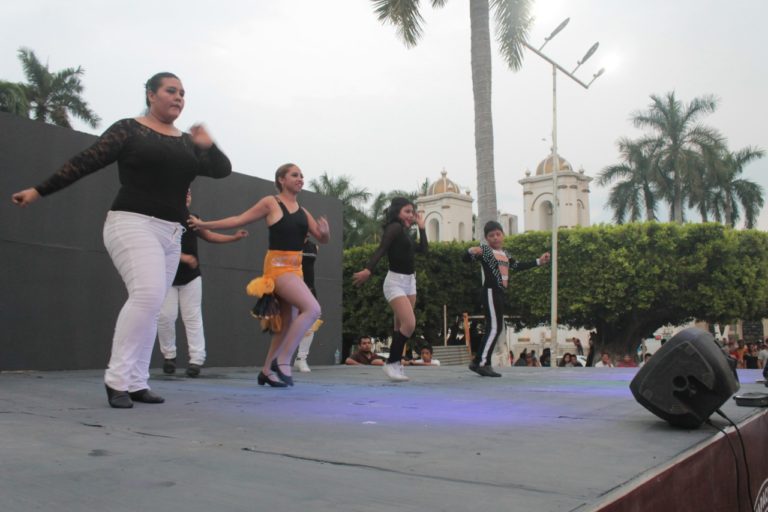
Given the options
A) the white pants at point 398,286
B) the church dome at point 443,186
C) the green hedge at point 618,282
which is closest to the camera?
the white pants at point 398,286

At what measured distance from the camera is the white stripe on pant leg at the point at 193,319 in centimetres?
687

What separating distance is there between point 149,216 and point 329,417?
1.59 metres

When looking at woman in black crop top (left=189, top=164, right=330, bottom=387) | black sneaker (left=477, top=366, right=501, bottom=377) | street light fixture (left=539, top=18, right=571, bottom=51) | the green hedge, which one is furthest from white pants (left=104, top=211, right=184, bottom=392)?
the green hedge

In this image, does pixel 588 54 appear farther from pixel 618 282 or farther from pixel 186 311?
pixel 186 311

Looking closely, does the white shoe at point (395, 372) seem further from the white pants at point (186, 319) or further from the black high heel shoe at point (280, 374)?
the white pants at point (186, 319)

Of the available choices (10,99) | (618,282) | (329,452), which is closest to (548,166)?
(618,282)

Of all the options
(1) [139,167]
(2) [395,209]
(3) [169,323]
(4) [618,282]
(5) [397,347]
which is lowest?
(5) [397,347]

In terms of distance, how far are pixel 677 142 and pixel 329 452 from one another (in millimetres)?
42183

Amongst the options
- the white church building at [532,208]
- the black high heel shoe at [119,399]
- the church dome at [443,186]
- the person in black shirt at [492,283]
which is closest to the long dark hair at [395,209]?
the person in black shirt at [492,283]

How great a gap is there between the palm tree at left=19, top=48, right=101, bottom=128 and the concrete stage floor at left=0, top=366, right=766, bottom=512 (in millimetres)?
38341

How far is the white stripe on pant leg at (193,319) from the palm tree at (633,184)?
37.6m

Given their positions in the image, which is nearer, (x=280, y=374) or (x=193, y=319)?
(x=280, y=374)

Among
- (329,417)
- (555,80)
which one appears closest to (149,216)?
(329,417)

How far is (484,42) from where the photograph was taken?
18078 millimetres
